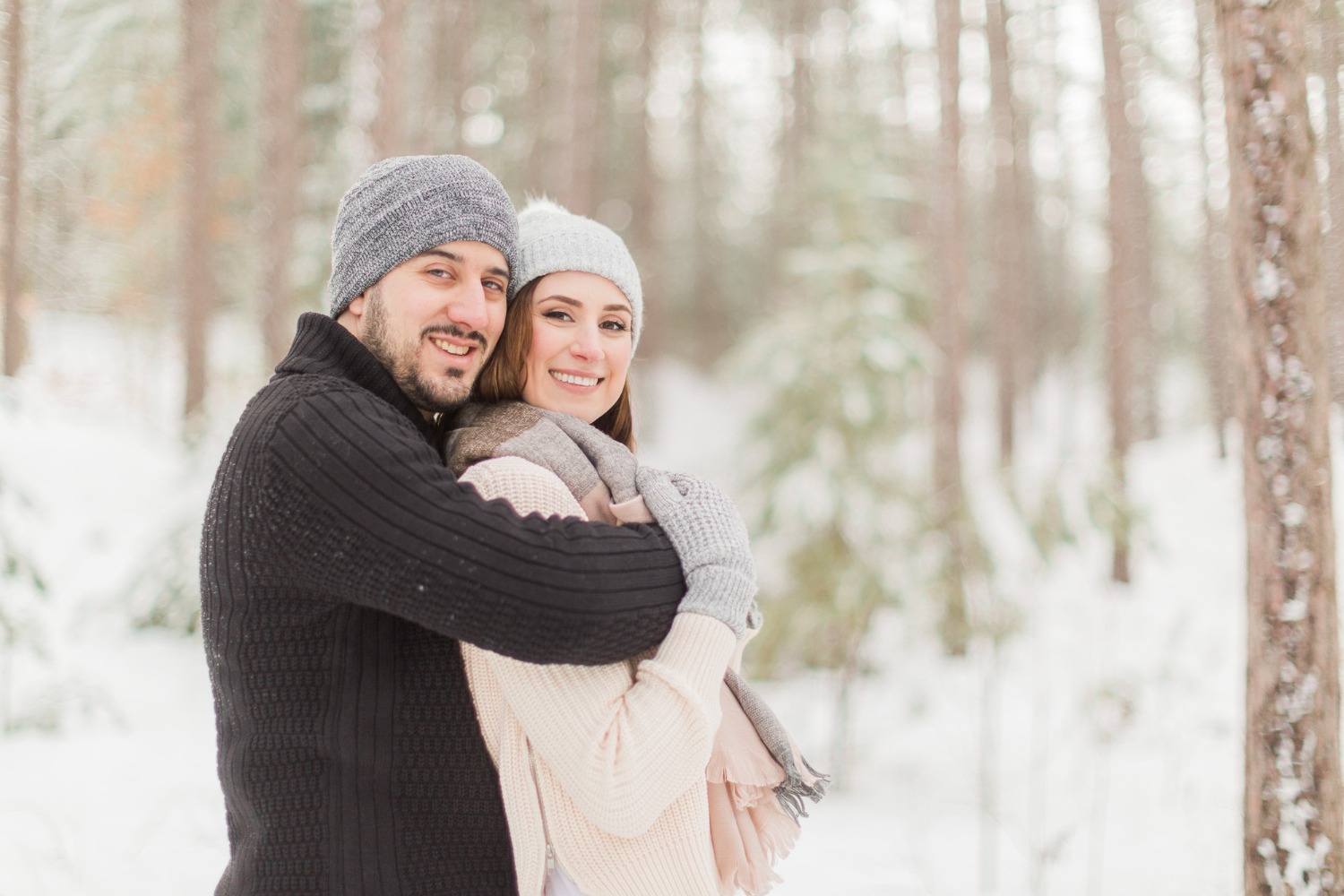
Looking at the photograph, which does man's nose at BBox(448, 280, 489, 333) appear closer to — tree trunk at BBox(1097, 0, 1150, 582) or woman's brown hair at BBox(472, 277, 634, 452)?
woman's brown hair at BBox(472, 277, 634, 452)

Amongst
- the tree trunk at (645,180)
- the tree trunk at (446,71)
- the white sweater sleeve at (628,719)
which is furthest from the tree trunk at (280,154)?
the white sweater sleeve at (628,719)

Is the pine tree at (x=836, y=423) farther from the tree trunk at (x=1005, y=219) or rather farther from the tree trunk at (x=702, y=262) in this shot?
the tree trunk at (x=702, y=262)

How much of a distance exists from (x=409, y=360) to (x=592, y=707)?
0.82m

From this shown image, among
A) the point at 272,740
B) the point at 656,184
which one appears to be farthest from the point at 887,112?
the point at 272,740

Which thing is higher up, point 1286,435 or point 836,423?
point 836,423

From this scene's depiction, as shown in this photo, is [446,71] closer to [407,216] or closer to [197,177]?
[197,177]

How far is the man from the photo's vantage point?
162cm

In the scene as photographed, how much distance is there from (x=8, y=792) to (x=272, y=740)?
4059 mm

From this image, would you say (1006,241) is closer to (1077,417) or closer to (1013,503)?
(1077,417)

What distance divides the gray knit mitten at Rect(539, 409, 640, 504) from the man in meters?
0.15

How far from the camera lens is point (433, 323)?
2.03m

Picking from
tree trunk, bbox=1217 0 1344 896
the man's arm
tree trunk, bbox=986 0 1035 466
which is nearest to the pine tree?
tree trunk, bbox=1217 0 1344 896

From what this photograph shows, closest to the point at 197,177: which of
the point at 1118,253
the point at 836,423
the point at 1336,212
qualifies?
the point at 836,423

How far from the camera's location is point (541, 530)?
1671 mm
